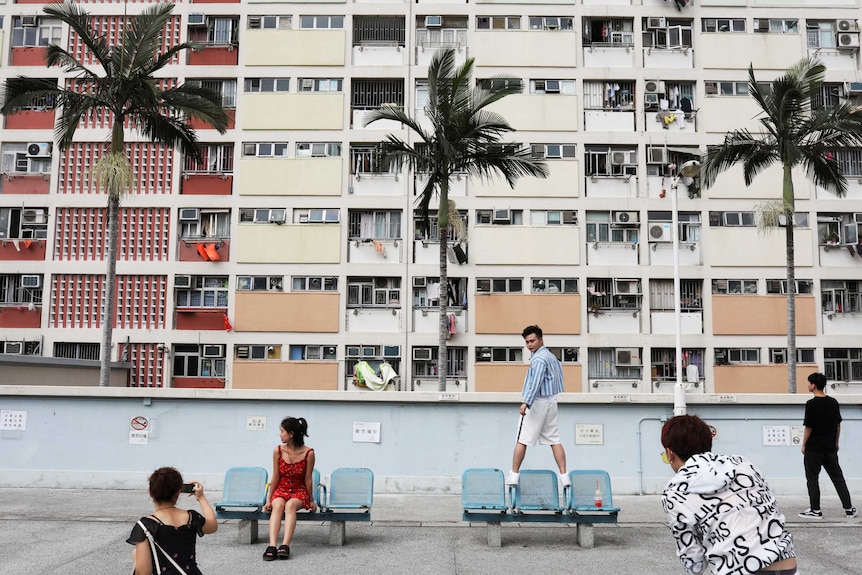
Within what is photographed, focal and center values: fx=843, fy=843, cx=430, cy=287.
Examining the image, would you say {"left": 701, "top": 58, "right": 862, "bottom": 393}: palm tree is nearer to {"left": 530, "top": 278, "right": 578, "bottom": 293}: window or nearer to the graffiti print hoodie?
{"left": 530, "top": 278, "right": 578, "bottom": 293}: window

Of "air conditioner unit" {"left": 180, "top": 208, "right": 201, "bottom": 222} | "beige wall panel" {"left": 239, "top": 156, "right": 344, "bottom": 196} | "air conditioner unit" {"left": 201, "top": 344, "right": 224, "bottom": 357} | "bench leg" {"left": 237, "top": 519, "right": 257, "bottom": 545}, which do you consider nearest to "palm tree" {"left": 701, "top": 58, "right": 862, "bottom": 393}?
"beige wall panel" {"left": 239, "top": 156, "right": 344, "bottom": 196}

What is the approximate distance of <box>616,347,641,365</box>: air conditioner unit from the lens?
28.9 meters

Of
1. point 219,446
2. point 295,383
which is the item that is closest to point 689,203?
point 295,383

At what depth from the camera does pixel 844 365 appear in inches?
1141

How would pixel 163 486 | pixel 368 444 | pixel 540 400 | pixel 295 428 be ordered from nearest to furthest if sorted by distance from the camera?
pixel 163 486
pixel 295 428
pixel 540 400
pixel 368 444

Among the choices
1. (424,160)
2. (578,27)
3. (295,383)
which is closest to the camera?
(424,160)

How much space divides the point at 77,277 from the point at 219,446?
1744 cm

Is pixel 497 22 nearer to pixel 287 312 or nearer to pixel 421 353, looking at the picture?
pixel 421 353

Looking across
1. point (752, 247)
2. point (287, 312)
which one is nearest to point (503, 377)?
point (287, 312)

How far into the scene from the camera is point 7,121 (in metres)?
30.5

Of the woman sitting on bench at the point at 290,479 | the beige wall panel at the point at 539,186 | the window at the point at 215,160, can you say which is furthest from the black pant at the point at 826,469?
the window at the point at 215,160

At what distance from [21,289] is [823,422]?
27044 mm

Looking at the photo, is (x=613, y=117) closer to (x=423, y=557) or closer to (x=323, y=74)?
(x=323, y=74)

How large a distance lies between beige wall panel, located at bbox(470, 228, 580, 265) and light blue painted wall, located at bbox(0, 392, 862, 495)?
15037 mm
